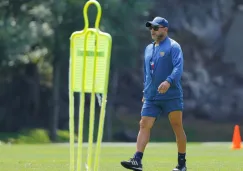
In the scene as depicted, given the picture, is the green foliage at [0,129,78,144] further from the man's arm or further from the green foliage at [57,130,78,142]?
the man's arm

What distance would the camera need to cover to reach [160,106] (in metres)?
12.5

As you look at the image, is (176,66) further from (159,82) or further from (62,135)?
(62,135)

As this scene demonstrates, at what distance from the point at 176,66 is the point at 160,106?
681 mm

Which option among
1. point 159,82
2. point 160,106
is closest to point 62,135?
point 160,106

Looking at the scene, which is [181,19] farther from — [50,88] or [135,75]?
[50,88]

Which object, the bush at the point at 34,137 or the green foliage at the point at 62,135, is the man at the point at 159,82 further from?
the green foliage at the point at 62,135

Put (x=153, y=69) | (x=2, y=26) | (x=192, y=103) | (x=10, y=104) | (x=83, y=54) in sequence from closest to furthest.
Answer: (x=83, y=54) < (x=153, y=69) < (x=2, y=26) < (x=10, y=104) < (x=192, y=103)

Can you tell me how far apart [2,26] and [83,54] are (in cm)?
3354

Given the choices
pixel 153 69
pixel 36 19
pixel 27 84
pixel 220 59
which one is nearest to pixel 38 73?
pixel 27 84

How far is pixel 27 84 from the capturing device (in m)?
48.5

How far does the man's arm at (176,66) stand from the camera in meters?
12.0

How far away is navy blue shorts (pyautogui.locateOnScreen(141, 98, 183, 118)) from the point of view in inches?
491

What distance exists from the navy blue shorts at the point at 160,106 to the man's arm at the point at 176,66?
44 cm

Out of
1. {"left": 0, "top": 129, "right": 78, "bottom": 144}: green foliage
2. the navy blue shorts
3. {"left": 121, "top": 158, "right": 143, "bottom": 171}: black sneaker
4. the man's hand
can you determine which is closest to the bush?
{"left": 0, "top": 129, "right": 78, "bottom": 144}: green foliage
